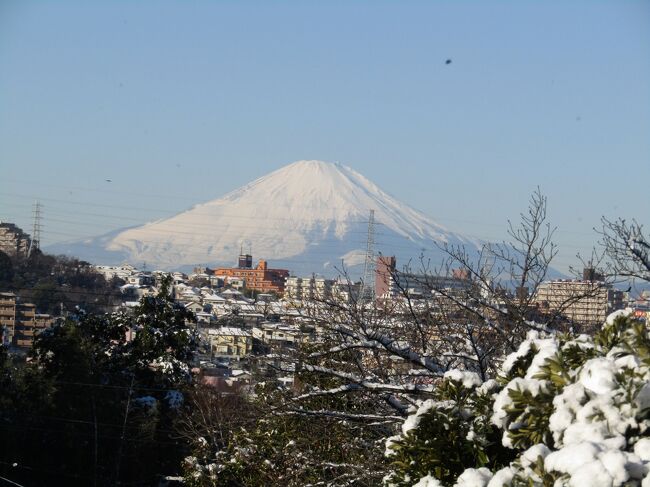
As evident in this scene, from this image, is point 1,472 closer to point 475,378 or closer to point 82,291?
point 475,378

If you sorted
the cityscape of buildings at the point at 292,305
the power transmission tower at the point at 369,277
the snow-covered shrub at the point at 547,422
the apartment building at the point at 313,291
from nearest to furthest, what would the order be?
the snow-covered shrub at the point at 547,422 → the cityscape of buildings at the point at 292,305 → the apartment building at the point at 313,291 → the power transmission tower at the point at 369,277

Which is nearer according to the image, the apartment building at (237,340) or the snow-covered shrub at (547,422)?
the snow-covered shrub at (547,422)

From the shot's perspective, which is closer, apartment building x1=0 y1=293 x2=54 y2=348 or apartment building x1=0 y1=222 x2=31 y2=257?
apartment building x1=0 y1=293 x2=54 y2=348

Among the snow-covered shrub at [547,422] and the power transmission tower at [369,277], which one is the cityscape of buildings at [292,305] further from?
the snow-covered shrub at [547,422]

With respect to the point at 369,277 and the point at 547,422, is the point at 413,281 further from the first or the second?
the point at 369,277

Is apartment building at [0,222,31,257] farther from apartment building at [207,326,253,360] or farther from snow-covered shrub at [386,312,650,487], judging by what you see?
snow-covered shrub at [386,312,650,487]

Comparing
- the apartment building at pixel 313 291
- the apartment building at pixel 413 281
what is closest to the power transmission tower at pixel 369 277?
the apartment building at pixel 313 291

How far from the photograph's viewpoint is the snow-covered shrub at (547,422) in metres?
4.58

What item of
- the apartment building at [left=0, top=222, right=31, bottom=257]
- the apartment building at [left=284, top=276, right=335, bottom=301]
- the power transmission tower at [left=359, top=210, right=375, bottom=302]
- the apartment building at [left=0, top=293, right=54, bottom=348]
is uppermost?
the apartment building at [left=0, top=222, right=31, bottom=257]

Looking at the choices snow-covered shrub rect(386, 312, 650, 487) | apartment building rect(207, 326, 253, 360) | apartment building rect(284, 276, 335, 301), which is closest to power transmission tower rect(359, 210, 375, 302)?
apartment building rect(284, 276, 335, 301)

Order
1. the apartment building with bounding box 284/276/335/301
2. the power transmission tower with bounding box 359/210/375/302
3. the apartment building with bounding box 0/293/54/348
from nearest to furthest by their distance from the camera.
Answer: the apartment building with bounding box 284/276/335/301, the power transmission tower with bounding box 359/210/375/302, the apartment building with bounding box 0/293/54/348

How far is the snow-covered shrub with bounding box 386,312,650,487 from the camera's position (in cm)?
458

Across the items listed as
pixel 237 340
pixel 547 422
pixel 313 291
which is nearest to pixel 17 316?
pixel 237 340

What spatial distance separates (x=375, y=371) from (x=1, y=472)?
18.4 m
